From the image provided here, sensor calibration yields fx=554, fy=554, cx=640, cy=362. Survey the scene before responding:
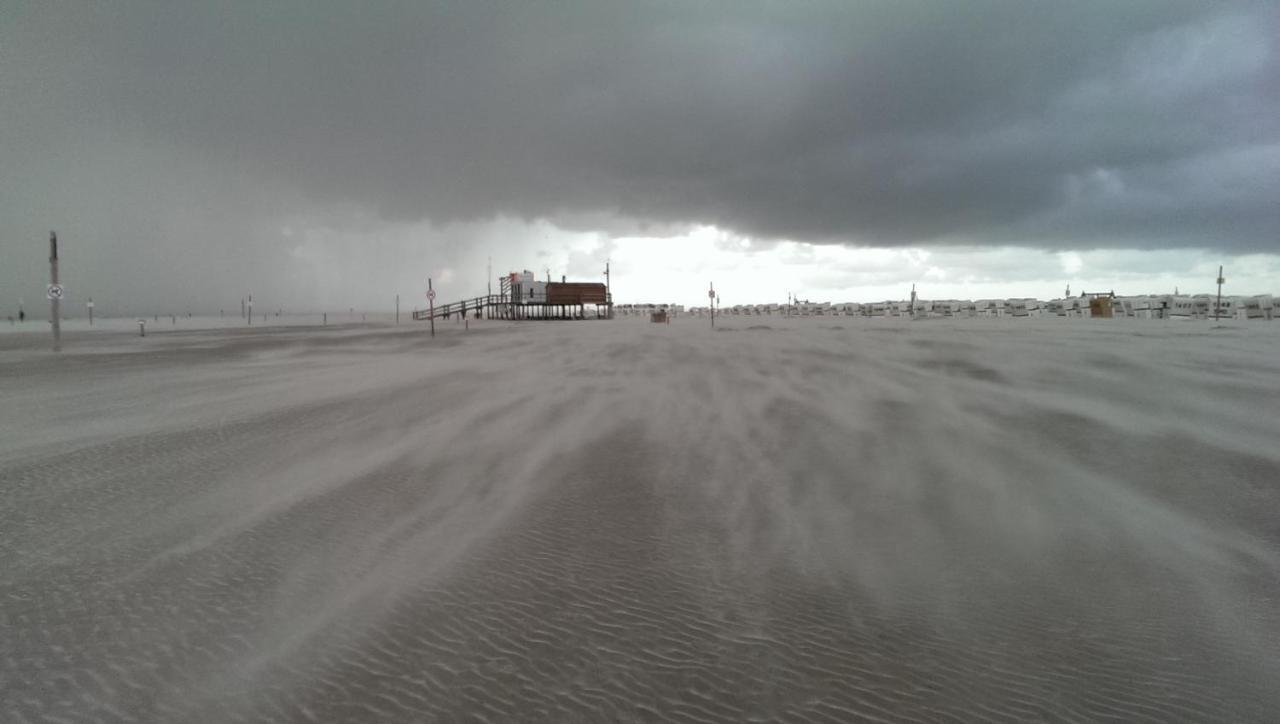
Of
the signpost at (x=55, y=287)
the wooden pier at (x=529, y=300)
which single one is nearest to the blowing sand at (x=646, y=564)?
the signpost at (x=55, y=287)

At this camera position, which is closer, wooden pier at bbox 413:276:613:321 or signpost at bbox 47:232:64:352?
signpost at bbox 47:232:64:352

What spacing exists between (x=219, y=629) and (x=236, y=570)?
0.78m

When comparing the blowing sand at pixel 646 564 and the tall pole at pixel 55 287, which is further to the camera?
the tall pole at pixel 55 287

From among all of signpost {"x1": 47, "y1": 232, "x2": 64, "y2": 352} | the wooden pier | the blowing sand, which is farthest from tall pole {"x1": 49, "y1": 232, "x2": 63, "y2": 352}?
the wooden pier

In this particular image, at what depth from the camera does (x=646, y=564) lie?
377 centimetres

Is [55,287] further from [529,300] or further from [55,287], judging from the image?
[529,300]

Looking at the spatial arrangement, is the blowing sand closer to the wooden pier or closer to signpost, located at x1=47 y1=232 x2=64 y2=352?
signpost, located at x1=47 y1=232 x2=64 y2=352

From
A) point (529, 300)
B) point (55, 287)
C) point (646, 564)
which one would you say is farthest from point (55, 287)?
point (529, 300)

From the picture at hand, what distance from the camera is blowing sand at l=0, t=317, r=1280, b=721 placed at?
256cm

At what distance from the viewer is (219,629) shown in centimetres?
309

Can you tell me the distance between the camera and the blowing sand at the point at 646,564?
256cm

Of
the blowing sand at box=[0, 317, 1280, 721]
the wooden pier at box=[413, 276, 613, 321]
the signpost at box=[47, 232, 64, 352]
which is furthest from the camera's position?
the wooden pier at box=[413, 276, 613, 321]

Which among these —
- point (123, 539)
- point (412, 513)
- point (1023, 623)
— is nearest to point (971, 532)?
point (1023, 623)

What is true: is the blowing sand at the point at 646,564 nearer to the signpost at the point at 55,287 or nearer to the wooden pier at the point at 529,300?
the signpost at the point at 55,287
